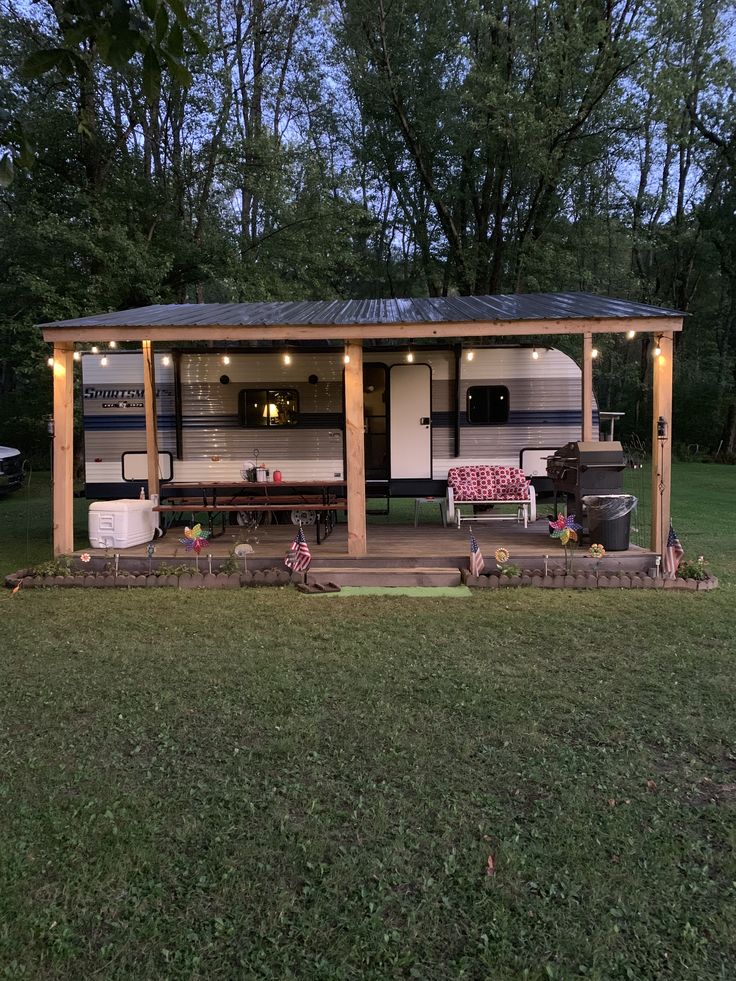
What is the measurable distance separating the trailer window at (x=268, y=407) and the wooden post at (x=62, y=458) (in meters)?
2.84

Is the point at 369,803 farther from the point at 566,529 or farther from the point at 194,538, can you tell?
the point at 566,529

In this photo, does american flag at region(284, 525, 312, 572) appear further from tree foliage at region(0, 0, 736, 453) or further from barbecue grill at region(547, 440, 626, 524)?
tree foliage at region(0, 0, 736, 453)

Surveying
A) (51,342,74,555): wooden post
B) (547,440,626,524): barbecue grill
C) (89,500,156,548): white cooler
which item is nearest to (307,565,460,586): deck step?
(547,440,626,524): barbecue grill

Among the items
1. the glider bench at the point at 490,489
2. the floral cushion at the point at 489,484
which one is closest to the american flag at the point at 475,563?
the glider bench at the point at 490,489

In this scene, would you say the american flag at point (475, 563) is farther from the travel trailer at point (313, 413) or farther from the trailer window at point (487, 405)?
the trailer window at point (487, 405)

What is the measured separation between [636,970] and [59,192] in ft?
56.5

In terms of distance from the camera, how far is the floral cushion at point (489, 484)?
913 centimetres

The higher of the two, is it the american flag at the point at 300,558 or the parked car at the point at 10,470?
the parked car at the point at 10,470

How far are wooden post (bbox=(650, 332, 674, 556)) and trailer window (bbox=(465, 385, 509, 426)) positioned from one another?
108 inches

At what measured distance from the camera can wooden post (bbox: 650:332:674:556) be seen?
7.06 m

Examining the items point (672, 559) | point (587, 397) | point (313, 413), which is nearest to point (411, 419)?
point (313, 413)

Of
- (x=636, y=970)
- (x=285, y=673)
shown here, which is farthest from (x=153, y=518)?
(x=636, y=970)

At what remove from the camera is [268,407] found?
32.5ft

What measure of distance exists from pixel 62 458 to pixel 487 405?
19.4 feet
